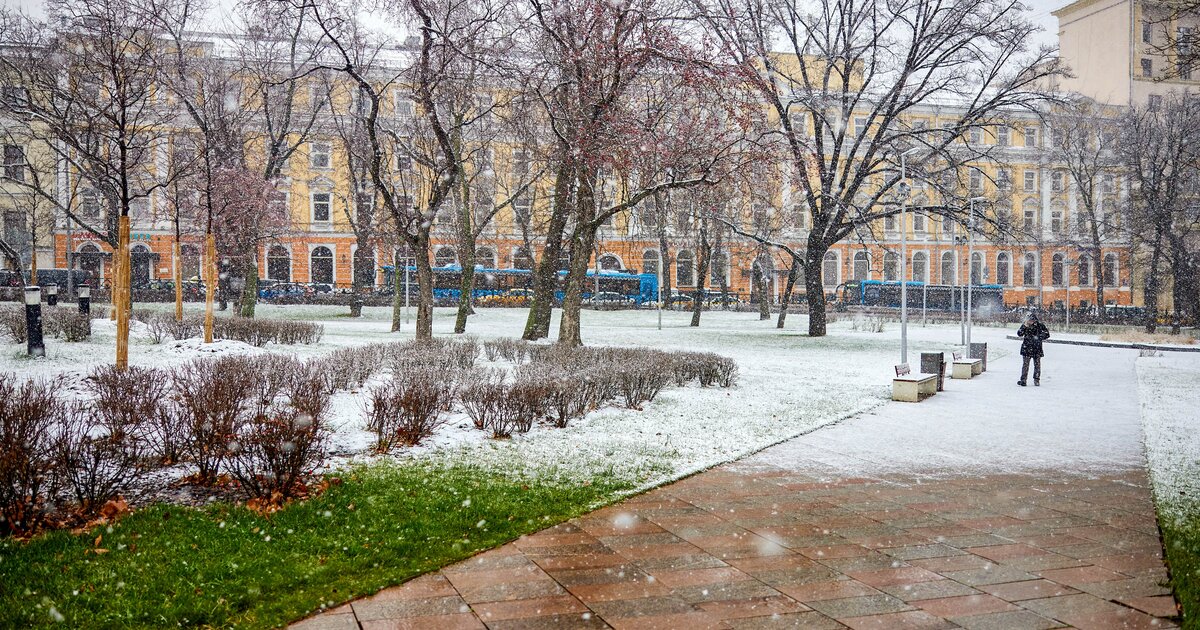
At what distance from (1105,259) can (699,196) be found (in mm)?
54766

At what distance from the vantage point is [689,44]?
51.1ft

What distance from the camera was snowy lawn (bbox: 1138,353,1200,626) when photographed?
4.88 meters

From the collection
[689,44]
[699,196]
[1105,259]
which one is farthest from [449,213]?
[1105,259]

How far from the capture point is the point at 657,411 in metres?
10.9

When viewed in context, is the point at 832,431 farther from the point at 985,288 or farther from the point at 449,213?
the point at 985,288

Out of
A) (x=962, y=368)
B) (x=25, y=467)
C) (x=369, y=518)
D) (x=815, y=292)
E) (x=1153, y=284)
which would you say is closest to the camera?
(x=25, y=467)

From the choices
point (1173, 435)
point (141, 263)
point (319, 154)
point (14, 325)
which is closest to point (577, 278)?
point (14, 325)

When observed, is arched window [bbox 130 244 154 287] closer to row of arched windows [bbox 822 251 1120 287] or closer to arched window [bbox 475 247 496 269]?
arched window [bbox 475 247 496 269]

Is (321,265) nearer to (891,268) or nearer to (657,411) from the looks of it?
(891,268)

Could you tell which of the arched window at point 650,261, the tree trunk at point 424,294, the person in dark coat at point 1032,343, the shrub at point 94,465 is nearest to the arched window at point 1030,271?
the arched window at point 650,261

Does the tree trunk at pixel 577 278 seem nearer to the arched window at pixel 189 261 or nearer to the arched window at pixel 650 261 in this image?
the arched window at pixel 189 261

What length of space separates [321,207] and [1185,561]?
57119mm

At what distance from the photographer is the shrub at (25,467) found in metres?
4.93

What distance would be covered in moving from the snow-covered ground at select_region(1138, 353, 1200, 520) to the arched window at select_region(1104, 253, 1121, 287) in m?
46.1
